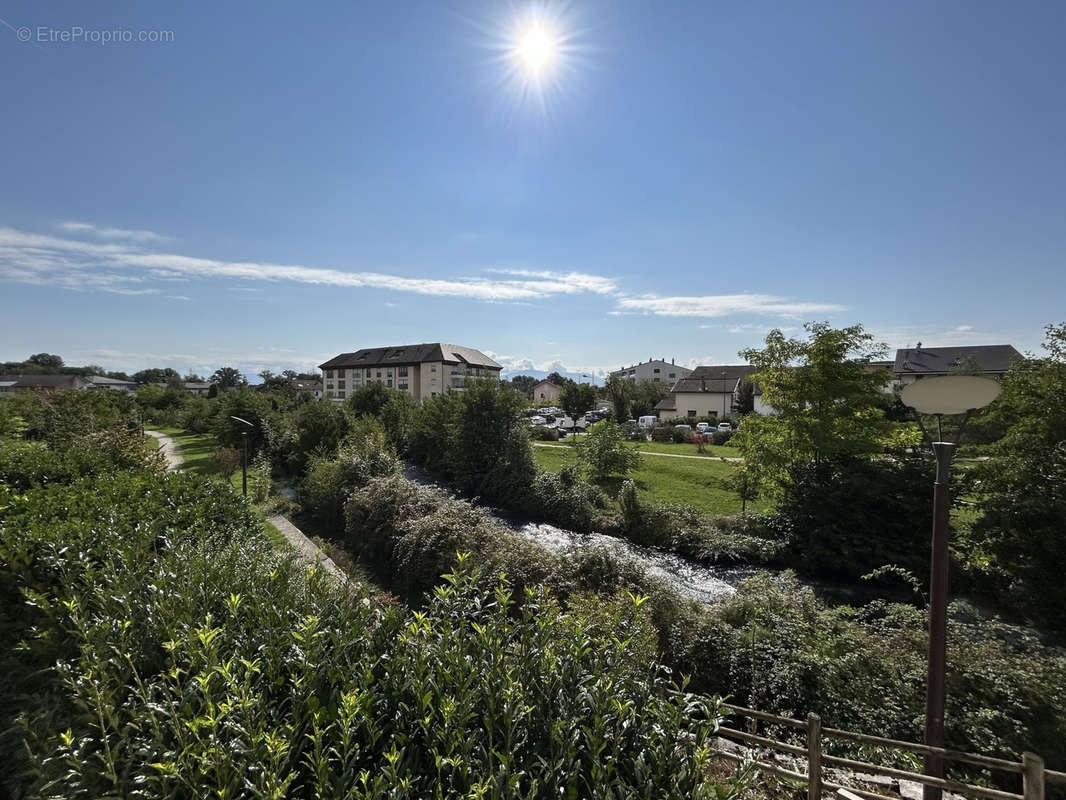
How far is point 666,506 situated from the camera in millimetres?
14227

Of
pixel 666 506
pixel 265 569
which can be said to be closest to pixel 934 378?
pixel 265 569

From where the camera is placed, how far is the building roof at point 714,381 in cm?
4766

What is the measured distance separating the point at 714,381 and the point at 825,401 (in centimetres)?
3961

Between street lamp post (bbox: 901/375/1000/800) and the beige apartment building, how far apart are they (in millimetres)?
52082

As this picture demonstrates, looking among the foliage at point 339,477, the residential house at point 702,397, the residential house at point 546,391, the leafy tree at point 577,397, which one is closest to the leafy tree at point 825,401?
the foliage at point 339,477

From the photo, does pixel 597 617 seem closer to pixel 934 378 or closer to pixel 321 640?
pixel 321 640

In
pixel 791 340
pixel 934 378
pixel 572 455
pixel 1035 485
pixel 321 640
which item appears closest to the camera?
pixel 321 640

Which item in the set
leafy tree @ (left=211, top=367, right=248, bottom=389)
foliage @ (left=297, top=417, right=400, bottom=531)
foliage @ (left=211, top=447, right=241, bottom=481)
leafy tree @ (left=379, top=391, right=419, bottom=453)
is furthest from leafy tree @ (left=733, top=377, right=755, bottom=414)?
leafy tree @ (left=211, top=367, right=248, bottom=389)

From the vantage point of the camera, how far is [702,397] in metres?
47.1

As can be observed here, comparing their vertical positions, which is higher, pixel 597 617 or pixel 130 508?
pixel 130 508

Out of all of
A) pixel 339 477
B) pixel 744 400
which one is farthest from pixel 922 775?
pixel 744 400

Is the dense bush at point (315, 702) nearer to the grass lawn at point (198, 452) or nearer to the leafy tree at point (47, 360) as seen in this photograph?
the grass lawn at point (198, 452)

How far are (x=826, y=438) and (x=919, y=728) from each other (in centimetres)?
763

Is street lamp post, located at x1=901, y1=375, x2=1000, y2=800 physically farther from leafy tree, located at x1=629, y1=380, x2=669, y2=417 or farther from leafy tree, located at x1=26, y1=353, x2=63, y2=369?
leafy tree, located at x1=26, y1=353, x2=63, y2=369
